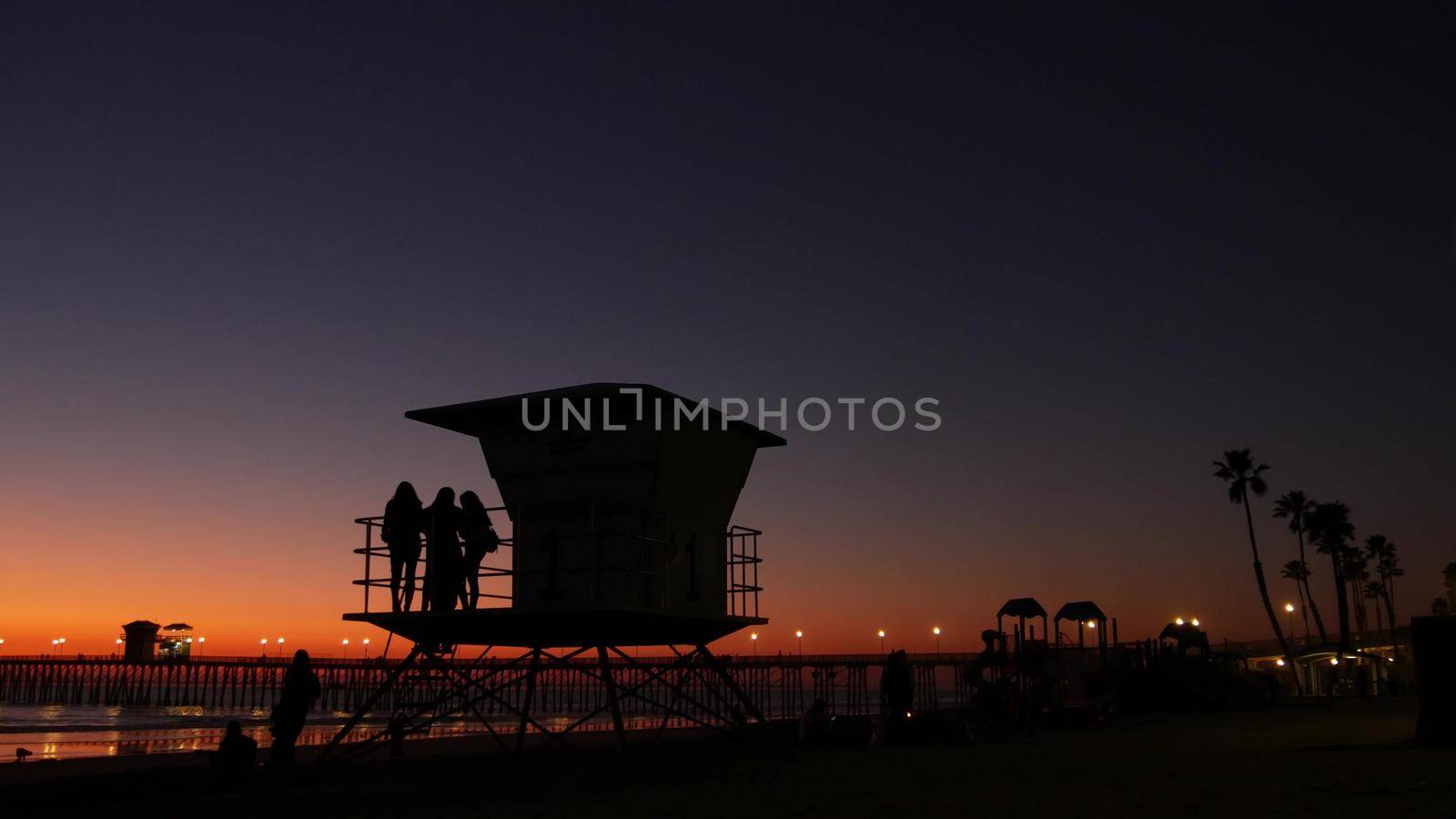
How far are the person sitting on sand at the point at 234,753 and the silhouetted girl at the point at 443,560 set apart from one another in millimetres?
2789

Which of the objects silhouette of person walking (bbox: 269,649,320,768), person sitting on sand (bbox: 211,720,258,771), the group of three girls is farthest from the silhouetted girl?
person sitting on sand (bbox: 211,720,258,771)

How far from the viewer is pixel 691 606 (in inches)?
640

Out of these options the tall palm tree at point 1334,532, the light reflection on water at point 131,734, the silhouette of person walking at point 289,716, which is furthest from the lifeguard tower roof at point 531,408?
the tall palm tree at point 1334,532

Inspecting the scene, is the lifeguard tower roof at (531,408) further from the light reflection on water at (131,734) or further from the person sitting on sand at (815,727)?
the light reflection on water at (131,734)

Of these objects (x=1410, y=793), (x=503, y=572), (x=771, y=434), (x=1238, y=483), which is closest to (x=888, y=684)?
(x=771, y=434)

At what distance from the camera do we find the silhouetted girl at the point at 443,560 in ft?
50.2

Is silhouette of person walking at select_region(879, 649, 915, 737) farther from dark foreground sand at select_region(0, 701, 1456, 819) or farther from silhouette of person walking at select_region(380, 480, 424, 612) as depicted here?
silhouette of person walking at select_region(380, 480, 424, 612)

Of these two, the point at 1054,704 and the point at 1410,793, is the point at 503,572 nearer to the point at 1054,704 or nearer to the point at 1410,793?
the point at 1410,793

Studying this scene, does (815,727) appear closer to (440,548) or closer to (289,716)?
(440,548)

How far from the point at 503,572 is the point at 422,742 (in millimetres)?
9283

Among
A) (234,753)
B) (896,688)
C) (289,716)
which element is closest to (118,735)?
(289,716)

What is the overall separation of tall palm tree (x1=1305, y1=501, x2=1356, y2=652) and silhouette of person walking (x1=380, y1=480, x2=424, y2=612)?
70887 millimetres

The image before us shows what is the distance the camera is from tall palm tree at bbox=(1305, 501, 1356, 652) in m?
72.1

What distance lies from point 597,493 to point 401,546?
277 cm
